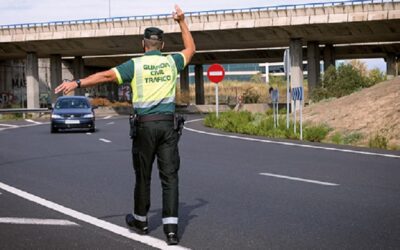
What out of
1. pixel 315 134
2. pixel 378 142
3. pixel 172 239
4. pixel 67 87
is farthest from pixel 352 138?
pixel 67 87

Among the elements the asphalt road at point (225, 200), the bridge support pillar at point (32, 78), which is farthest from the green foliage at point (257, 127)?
the bridge support pillar at point (32, 78)

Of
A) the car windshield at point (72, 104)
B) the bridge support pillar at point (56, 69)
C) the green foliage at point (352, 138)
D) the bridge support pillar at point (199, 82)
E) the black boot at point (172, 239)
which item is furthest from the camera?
the bridge support pillar at point (199, 82)

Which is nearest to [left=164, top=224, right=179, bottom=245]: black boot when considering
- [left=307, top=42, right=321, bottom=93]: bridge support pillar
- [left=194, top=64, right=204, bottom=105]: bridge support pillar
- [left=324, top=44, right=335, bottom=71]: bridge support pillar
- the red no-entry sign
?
the red no-entry sign

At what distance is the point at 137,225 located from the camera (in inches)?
255

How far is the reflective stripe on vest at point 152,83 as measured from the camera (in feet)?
20.7

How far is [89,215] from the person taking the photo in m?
7.61

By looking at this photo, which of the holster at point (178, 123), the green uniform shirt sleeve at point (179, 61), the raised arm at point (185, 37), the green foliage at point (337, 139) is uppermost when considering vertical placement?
the raised arm at point (185, 37)

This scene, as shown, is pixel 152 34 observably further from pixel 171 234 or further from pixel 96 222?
pixel 96 222

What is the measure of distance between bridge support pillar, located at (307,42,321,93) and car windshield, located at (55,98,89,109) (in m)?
26.3

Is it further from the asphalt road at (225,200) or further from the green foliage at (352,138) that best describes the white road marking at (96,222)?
the green foliage at (352,138)

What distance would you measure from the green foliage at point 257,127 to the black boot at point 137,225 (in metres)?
14.2

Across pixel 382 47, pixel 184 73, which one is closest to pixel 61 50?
pixel 184 73

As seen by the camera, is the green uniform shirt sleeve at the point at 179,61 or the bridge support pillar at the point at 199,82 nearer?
the green uniform shirt sleeve at the point at 179,61

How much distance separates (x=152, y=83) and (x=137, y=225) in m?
1.31
